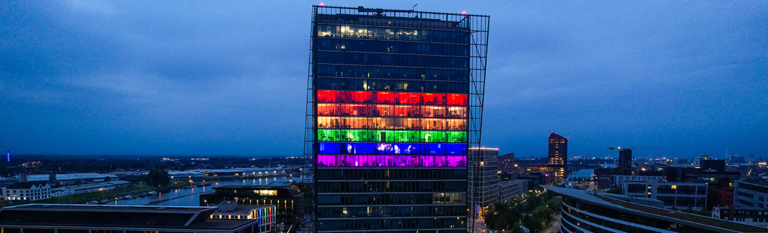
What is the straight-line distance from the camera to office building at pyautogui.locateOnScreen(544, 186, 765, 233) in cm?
5018

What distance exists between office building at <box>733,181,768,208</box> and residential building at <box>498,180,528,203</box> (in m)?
62.7

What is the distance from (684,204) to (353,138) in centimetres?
10186

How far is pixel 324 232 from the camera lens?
64.1m

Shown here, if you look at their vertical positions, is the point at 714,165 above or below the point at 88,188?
above

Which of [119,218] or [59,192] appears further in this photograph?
[59,192]

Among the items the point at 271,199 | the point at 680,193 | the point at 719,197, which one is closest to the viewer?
the point at 271,199

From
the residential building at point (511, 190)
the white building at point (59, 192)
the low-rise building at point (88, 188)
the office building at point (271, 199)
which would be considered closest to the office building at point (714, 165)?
the residential building at point (511, 190)

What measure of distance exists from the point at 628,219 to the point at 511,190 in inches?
3817

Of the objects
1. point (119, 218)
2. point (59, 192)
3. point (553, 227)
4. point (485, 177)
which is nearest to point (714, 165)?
point (553, 227)

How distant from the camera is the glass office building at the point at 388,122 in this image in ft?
211

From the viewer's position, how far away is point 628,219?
195 feet

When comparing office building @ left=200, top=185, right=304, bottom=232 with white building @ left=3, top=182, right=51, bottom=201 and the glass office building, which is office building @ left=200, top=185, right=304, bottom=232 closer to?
the glass office building

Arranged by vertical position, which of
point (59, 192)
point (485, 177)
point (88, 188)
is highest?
point (485, 177)

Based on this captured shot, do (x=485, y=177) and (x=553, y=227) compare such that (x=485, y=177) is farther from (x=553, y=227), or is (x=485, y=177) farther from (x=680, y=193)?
(x=680, y=193)
